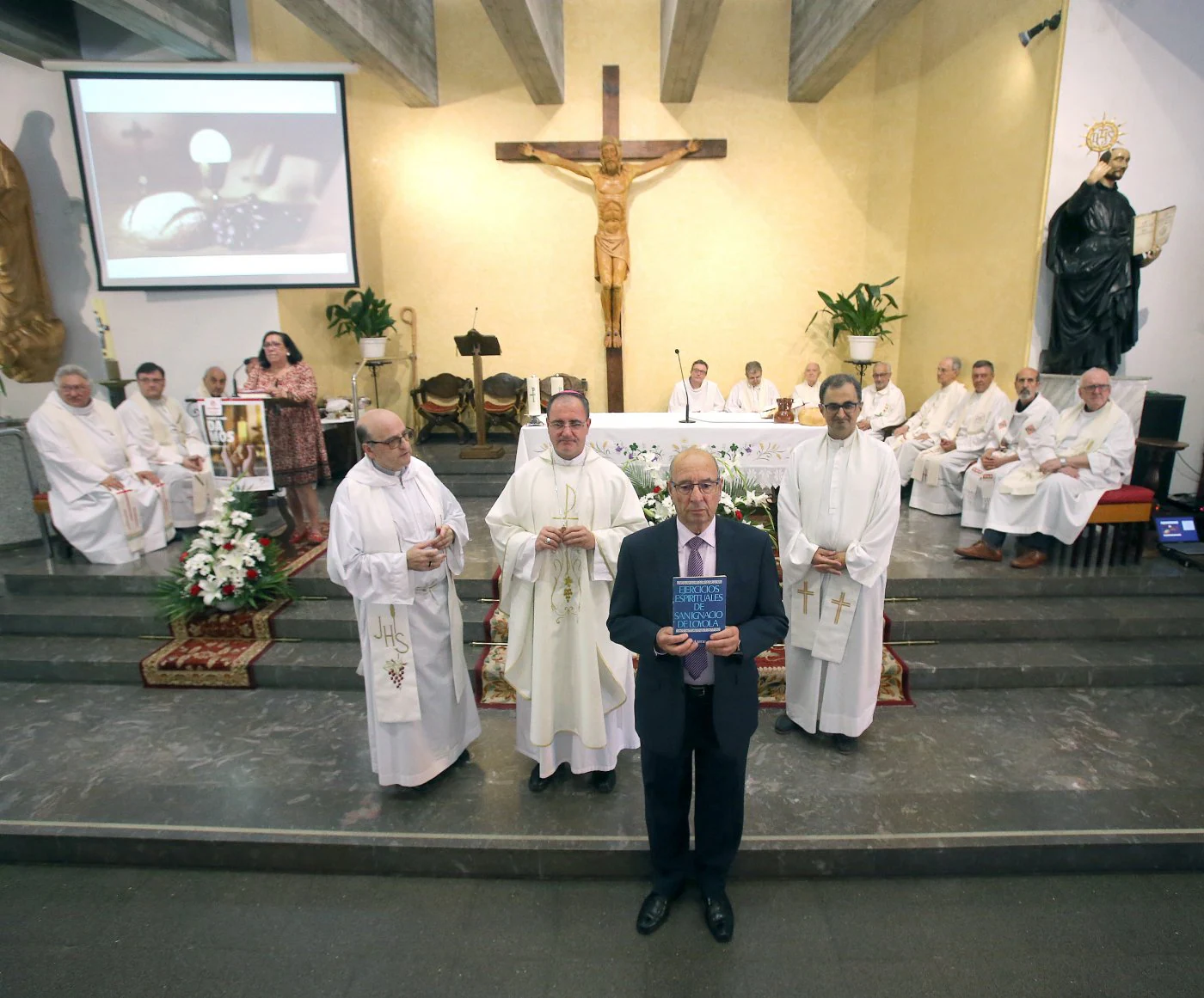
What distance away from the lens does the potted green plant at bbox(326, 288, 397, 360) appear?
28.2 ft

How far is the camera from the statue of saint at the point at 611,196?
28.9 ft

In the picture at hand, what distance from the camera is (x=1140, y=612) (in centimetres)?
457

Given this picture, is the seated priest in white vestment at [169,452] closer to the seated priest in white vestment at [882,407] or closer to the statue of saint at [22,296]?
the statue of saint at [22,296]

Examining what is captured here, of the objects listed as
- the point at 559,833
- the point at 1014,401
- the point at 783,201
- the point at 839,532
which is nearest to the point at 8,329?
the point at 559,833

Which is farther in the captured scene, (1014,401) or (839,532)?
(1014,401)

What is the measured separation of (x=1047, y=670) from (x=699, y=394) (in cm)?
571

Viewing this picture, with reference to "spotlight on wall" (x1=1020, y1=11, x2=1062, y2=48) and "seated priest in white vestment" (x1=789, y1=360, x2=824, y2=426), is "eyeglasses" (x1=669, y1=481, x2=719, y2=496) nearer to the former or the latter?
"spotlight on wall" (x1=1020, y1=11, x2=1062, y2=48)

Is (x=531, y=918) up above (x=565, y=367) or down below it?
below

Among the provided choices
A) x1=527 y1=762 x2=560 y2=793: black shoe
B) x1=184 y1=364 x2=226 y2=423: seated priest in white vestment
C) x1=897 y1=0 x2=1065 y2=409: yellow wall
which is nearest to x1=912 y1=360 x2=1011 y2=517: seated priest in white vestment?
x1=897 y1=0 x2=1065 y2=409: yellow wall

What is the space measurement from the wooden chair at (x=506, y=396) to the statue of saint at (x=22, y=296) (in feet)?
15.1

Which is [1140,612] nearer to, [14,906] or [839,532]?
[839,532]

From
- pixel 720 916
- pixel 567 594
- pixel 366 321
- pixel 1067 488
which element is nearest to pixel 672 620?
pixel 567 594

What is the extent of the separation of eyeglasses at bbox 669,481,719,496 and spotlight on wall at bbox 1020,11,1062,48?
6624 millimetres

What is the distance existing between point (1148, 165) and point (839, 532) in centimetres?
556
